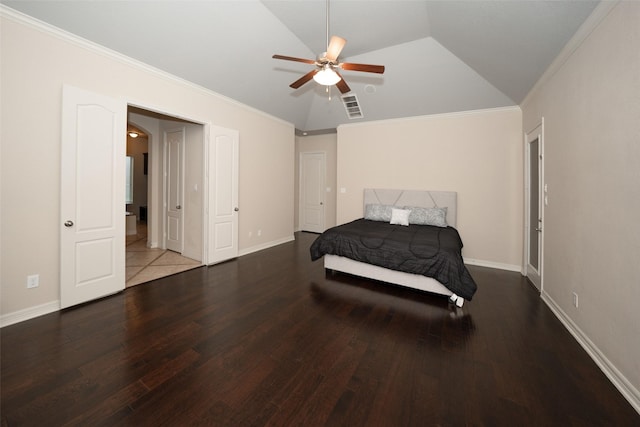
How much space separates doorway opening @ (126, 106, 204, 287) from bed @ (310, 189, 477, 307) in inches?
90.5

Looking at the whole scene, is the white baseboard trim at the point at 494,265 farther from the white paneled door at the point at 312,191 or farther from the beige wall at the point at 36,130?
the beige wall at the point at 36,130

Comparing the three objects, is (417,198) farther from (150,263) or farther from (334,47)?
(150,263)

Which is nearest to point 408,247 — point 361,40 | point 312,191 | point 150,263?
point 361,40

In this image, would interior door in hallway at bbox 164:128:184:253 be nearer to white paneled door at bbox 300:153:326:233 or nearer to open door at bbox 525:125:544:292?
white paneled door at bbox 300:153:326:233

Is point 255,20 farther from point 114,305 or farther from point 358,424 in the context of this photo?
point 358,424

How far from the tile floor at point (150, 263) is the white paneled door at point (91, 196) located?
0.54 m

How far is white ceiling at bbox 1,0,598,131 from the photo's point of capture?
101 inches

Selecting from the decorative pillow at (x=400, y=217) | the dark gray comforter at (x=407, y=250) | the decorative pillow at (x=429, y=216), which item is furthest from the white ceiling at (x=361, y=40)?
the dark gray comforter at (x=407, y=250)

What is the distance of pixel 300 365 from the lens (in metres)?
1.94

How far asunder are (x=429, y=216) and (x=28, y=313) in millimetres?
5513

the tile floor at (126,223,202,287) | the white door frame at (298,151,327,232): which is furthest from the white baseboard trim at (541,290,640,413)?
the white door frame at (298,151,327,232)

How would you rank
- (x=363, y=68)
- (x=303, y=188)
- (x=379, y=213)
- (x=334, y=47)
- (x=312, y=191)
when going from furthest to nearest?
(x=303, y=188) < (x=312, y=191) < (x=379, y=213) < (x=363, y=68) < (x=334, y=47)

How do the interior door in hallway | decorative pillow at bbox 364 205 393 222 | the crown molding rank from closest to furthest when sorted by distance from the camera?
the crown molding → the interior door in hallway → decorative pillow at bbox 364 205 393 222

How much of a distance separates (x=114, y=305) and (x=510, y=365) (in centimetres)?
389
